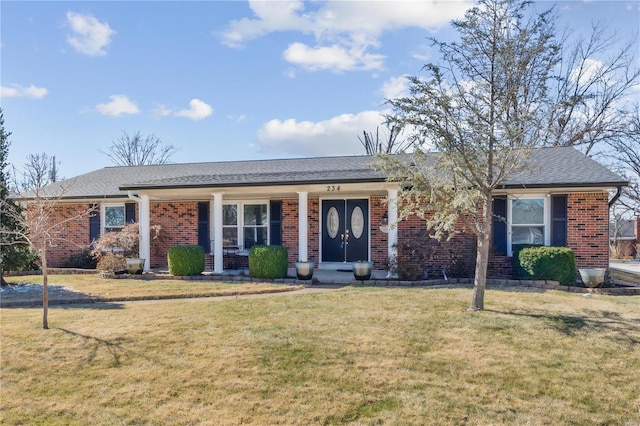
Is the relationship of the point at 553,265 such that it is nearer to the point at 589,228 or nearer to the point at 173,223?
the point at 589,228

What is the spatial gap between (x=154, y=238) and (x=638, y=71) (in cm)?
2607

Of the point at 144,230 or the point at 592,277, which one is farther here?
the point at 144,230

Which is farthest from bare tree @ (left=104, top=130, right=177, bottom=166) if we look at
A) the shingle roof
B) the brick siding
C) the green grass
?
the green grass

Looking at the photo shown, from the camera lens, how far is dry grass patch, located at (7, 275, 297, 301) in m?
9.31

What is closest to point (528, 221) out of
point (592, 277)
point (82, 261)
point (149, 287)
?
point (592, 277)

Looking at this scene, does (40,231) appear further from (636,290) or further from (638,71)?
(638,71)

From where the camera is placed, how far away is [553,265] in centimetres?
996

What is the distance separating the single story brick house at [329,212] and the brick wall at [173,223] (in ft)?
0.12

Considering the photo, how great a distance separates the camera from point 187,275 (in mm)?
11797

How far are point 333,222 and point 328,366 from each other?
8780 millimetres

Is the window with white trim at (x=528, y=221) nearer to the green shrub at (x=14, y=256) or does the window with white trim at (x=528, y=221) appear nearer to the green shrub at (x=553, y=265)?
the green shrub at (x=553, y=265)

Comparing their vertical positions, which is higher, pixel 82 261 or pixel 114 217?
pixel 114 217

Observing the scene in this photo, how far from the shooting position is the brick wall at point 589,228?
35.6ft

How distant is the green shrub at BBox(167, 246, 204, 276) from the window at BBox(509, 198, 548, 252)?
9.00m
